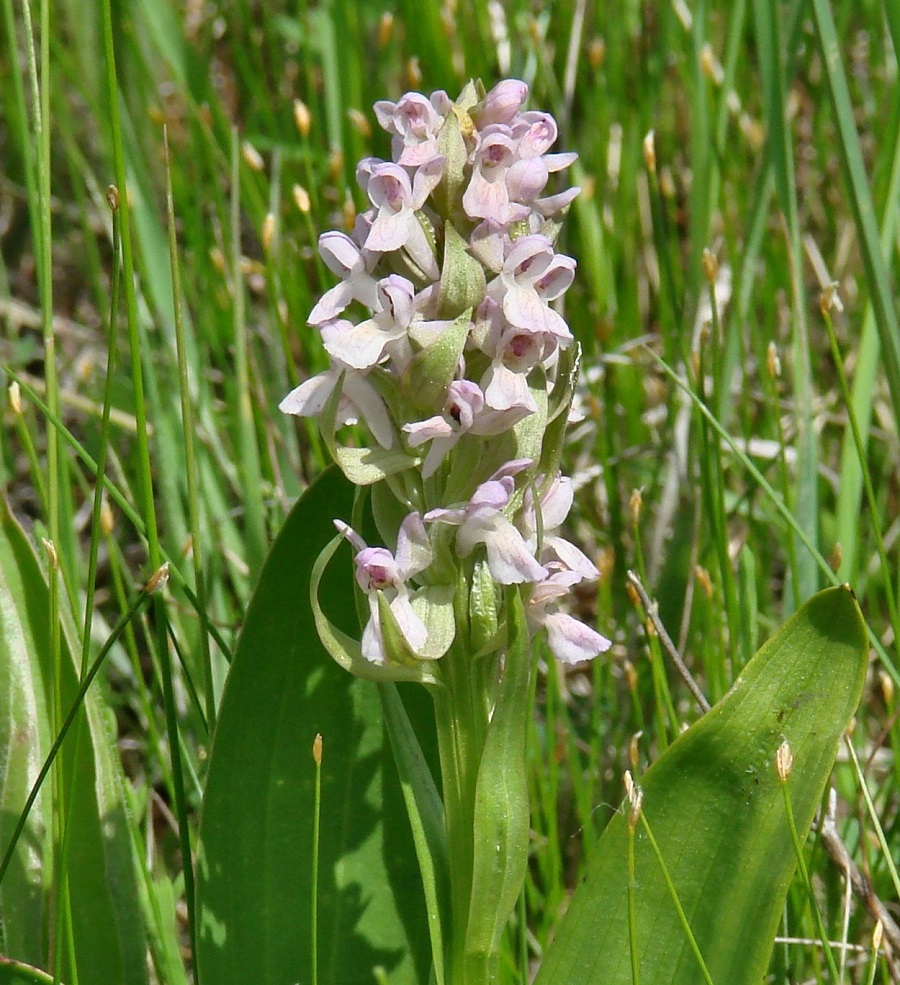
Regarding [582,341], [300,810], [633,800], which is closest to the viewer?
[633,800]

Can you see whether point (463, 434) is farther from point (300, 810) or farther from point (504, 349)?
point (300, 810)

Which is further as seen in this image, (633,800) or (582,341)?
(582,341)

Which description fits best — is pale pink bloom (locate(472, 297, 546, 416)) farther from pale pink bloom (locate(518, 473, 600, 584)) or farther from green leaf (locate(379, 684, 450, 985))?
green leaf (locate(379, 684, 450, 985))

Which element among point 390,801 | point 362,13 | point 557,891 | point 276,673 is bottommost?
point 557,891

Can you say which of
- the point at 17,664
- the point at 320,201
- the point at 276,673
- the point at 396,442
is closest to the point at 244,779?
the point at 276,673

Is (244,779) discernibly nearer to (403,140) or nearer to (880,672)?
(403,140)

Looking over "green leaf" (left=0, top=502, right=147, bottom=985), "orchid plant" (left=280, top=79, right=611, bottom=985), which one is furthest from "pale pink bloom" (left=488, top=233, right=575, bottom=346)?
"green leaf" (left=0, top=502, right=147, bottom=985)

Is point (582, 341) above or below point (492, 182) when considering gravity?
below

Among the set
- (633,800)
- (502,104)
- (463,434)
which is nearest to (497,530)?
(463,434)
